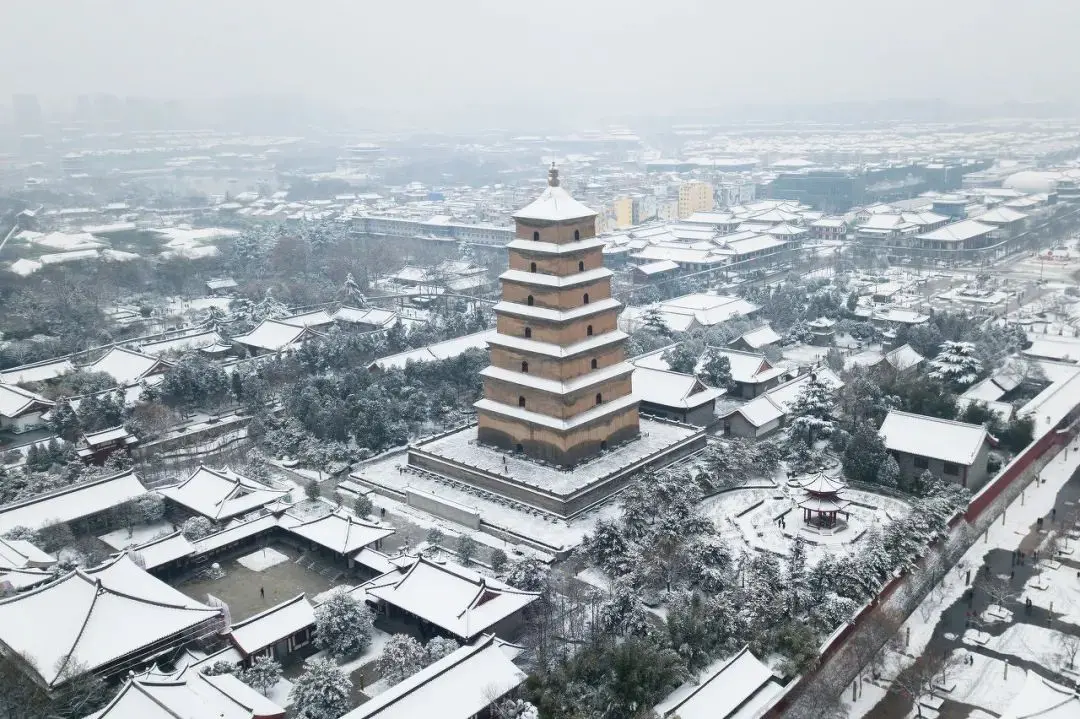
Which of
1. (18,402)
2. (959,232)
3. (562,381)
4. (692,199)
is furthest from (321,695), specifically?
(692,199)

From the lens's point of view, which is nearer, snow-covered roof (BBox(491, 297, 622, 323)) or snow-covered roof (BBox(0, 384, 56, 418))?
snow-covered roof (BBox(491, 297, 622, 323))

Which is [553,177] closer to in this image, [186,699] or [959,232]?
[186,699]

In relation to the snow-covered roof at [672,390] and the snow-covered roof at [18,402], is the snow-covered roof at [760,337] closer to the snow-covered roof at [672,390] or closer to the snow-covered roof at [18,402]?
the snow-covered roof at [672,390]

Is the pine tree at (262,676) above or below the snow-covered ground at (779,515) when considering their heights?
above

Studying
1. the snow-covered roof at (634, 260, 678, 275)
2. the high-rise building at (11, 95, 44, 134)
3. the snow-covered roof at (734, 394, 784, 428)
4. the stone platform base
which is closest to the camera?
the stone platform base

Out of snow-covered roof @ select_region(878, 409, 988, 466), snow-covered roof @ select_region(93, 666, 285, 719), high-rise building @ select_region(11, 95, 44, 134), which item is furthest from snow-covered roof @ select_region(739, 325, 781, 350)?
high-rise building @ select_region(11, 95, 44, 134)

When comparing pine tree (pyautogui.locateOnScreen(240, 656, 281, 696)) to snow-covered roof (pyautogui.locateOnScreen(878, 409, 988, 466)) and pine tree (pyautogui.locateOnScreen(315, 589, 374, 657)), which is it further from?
snow-covered roof (pyautogui.locateOnScreen(878, 409, 988, 466))

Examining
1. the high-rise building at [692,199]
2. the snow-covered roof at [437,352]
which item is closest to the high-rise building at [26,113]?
the high-rise building at [692,199]
